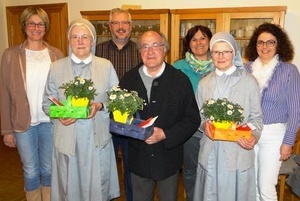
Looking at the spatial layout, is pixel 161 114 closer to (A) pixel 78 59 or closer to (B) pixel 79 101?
(B) pixel 79 101

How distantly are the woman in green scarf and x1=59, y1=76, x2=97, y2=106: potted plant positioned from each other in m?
0.97

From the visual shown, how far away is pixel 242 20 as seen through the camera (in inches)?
157

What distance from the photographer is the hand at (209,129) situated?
194 centimetres

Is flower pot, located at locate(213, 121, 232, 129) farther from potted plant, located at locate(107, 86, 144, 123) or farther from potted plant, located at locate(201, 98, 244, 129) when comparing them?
potted plant, located at locate(107, 86, 144, 123)

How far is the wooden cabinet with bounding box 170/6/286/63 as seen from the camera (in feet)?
12.4

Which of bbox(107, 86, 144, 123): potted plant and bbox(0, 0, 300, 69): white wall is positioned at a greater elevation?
bbox(0, 0, 300, 69): white wall

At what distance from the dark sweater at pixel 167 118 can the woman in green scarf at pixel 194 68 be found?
47 cm

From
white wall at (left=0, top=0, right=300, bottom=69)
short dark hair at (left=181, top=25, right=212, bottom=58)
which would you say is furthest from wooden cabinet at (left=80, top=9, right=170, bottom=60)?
short dark hair at (left=181, top=25, right=212, bottom=58)

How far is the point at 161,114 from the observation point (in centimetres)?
204

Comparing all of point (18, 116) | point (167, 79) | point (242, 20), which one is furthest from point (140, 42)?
point (242, 20)

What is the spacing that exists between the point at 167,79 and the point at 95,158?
76 centimetres

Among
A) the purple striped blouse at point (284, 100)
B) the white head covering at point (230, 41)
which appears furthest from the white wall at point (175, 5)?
the white head covering at point (230, 41)

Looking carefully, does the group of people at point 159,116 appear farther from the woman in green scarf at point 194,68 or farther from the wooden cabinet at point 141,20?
the wooden cabinet at point 141,20

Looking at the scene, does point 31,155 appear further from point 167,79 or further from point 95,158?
point 167,79
